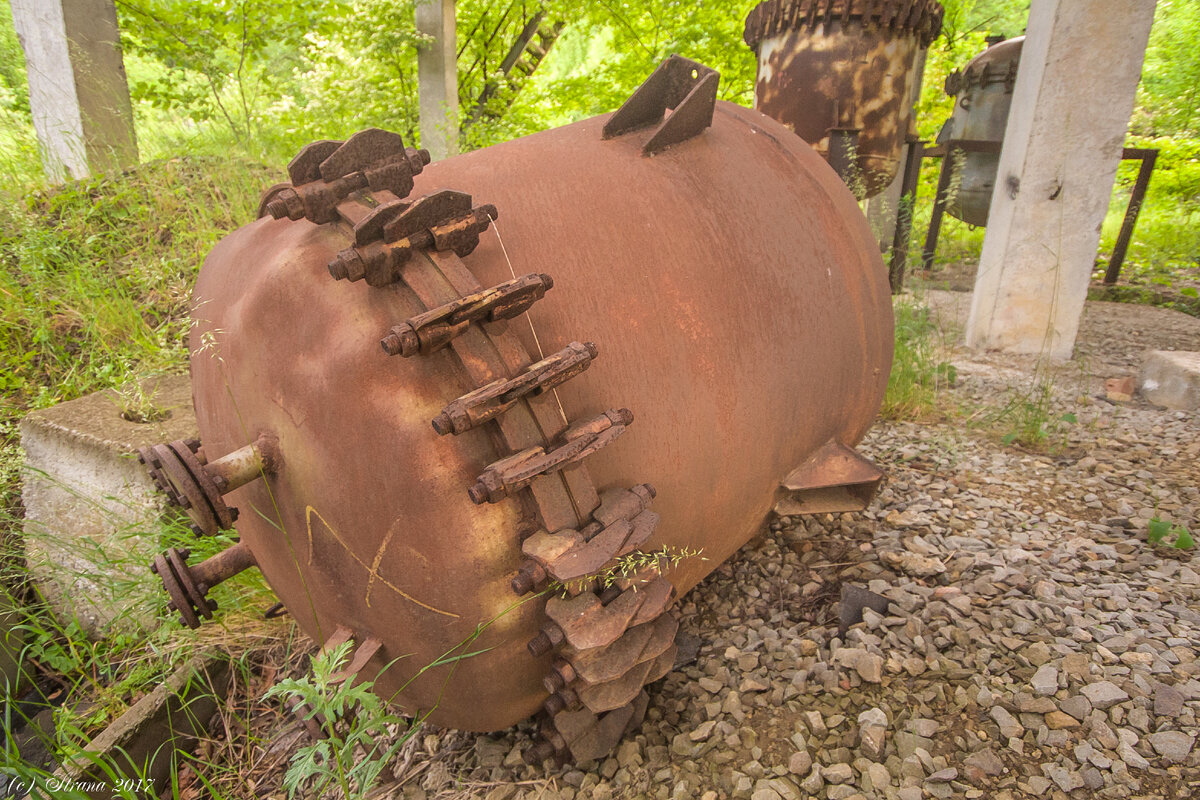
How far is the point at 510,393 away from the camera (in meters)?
1.16

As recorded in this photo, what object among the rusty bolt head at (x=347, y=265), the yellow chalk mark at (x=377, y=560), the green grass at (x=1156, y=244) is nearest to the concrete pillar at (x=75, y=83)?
the rusty bolt head at (x=347, y=265)

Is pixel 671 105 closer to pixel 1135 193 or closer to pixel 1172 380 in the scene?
pixel 1172 380

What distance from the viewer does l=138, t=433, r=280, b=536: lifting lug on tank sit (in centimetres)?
125

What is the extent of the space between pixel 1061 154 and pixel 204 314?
463cm

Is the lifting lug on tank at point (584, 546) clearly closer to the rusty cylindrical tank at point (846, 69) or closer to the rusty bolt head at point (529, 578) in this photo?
the rusty bolt head at point (529, 578)

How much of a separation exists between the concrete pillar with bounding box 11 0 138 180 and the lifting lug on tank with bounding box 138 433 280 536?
4.73 meters

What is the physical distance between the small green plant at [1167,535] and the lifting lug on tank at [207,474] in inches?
113

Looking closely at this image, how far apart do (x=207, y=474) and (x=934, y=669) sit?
187 centimetres

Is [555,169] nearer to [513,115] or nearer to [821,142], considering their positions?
[821,142]

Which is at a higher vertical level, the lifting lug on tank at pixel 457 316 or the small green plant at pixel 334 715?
the lifting lug on tank at pixel 457 316

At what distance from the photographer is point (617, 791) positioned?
5.19ft

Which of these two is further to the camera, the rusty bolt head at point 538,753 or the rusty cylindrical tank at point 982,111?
the rusty cylindrical tank at point 982,111

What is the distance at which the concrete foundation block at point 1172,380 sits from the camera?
3.47 metres

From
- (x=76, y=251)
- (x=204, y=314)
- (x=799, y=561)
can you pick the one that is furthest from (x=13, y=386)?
(x=799, y=561)
